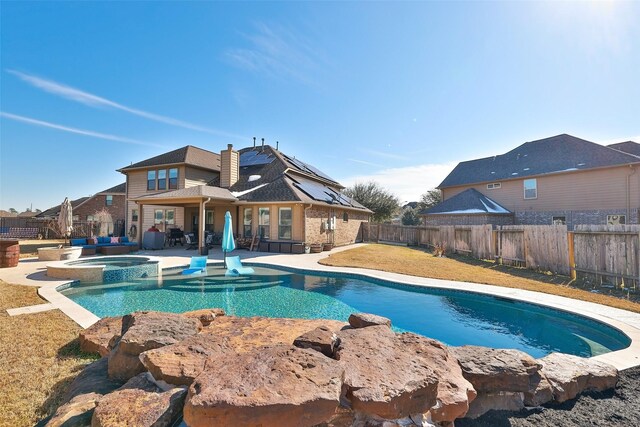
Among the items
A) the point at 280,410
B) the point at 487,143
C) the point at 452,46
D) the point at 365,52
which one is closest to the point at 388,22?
the point at 365,52

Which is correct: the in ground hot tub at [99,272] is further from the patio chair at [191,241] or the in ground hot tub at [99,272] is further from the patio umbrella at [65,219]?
the patio chair at [191,241]

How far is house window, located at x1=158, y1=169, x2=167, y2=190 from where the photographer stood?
19844 mm

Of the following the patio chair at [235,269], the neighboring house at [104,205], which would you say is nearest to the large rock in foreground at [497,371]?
the patio chair at [235,269]

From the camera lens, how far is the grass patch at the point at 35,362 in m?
2.71

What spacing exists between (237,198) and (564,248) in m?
15.1

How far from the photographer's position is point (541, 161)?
22391mm

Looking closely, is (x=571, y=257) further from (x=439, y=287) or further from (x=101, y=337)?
(x=101, y=337)

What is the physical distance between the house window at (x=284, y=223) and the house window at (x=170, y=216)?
8219 mm


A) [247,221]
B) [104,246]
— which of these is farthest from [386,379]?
[104,246]

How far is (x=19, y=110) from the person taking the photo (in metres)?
13.3

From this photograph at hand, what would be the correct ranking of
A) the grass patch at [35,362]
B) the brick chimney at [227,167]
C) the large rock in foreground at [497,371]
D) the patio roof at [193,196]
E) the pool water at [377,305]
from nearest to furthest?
the grass patch at [35,362], the large rock in foreground at [497,371], the pool water at [377,305], the patio roof at [193,196], the brick chimney at [227,167]

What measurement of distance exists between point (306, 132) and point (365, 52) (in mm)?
7971

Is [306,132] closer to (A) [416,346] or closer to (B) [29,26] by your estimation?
(B) [29,26]

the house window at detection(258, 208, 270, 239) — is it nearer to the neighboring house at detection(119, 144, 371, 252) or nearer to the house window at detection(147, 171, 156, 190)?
the neighboring house at detection(119, 144, 371, 252)
